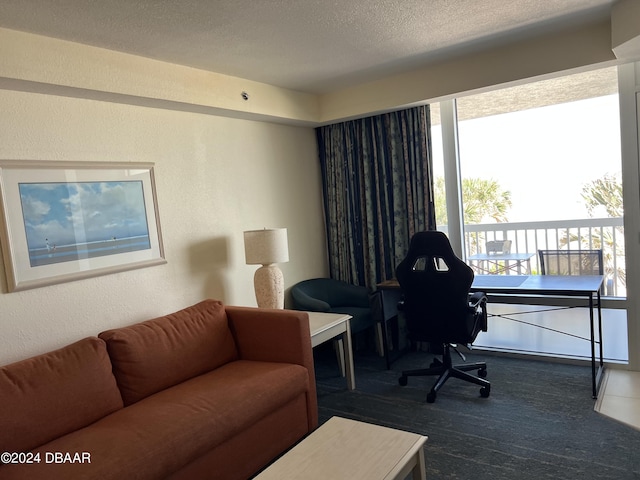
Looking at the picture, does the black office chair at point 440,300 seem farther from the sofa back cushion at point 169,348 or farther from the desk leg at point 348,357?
the sofa back cushion at point 169,348

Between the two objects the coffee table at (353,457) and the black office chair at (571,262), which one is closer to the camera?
the coffee table at (353,457)

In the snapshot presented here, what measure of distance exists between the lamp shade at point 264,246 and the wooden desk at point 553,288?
1.04 metres

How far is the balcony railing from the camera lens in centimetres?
346

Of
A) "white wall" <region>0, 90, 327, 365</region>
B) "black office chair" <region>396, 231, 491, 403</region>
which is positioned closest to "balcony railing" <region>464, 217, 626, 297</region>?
"black office chair" <region>396, 231, 491, 403</region>

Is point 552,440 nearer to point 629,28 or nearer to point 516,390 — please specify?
point 516,390

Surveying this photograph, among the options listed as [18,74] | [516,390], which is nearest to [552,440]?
[516,390]

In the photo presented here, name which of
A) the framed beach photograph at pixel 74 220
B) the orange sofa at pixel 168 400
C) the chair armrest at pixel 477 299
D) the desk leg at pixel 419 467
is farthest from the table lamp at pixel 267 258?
the desk leg at pixel 419 467

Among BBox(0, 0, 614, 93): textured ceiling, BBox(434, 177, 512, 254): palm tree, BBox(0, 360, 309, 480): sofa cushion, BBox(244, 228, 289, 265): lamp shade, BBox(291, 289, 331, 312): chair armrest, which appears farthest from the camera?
BBox(434, 177, 512, 254): palm tree

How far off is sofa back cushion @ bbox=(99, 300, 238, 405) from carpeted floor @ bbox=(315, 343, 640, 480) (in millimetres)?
911

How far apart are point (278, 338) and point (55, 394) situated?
1.24 metres

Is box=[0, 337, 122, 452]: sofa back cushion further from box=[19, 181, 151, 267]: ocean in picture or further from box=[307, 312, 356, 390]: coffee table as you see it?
box=[307, 312, 356, 390]: coffee table

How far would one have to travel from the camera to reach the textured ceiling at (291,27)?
2.17 m

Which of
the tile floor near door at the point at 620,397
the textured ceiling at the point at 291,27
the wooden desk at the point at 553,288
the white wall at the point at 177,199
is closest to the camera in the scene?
the textured ceiling at the point at 291,27

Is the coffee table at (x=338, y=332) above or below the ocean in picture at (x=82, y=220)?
below
